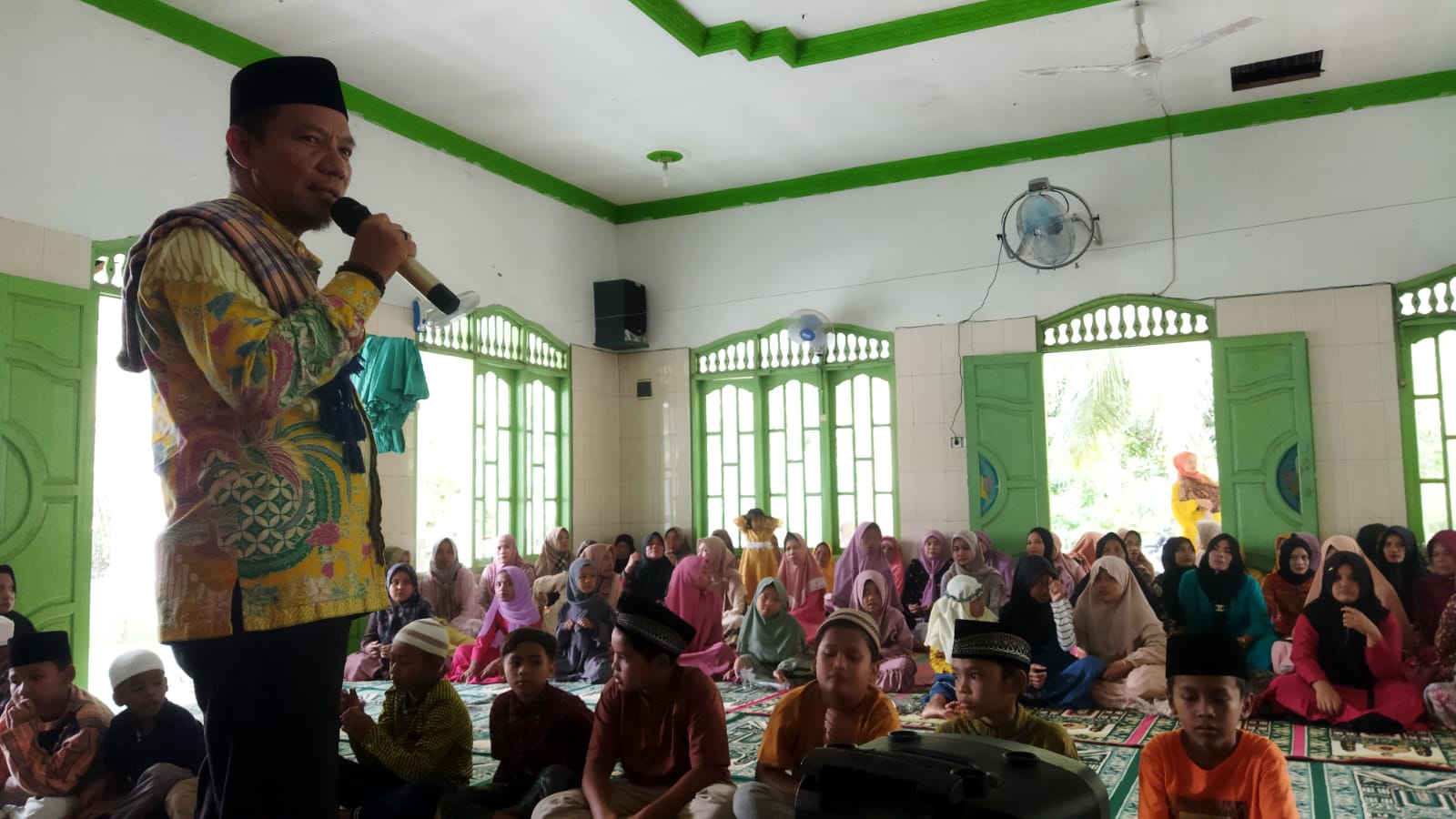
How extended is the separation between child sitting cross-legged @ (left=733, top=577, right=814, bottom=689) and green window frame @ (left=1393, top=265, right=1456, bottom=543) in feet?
11.3

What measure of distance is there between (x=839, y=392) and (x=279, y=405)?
20.2 ft

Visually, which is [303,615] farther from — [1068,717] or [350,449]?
[1068,717]

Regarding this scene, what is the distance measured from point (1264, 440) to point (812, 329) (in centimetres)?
285

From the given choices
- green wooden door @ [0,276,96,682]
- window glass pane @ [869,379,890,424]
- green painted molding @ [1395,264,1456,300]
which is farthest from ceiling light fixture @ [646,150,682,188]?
green painted molding @ [1395,264,1456,300]

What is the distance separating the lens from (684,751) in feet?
8.05

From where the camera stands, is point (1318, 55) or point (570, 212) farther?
point (570, 212)

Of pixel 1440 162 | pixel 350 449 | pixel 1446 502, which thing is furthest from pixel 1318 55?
pixel 350 449

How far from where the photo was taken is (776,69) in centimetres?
539

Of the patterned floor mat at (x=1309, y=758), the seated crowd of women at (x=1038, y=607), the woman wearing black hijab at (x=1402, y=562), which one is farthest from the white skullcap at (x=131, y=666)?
the woman wearing black hijab at (x=1402, y=562)

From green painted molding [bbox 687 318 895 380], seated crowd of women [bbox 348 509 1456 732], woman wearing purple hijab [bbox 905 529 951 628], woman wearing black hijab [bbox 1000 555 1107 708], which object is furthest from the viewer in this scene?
green painted molding [bbox 687 318 895 380]

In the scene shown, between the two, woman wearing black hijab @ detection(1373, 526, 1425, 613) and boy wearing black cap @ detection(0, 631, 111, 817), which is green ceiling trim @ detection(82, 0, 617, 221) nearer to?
boy wearing black cap @ detection(0, 631, 111, 817)

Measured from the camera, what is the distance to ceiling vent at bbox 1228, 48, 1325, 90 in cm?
537

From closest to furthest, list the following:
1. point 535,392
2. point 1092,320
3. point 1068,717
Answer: point 1068,717, point 1092,320, point 535,392

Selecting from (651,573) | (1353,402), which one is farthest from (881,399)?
(1353,402)
